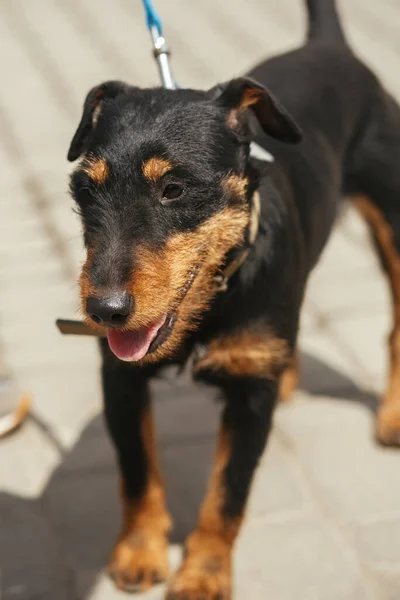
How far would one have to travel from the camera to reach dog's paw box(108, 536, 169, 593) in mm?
3303

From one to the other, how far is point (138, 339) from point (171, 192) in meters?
0.45

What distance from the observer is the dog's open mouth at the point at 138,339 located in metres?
2.70

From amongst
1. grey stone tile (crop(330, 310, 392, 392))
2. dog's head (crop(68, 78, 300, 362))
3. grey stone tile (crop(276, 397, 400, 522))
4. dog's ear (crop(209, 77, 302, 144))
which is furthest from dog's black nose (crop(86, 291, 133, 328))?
grey stone tile (crop(330, 310, 392, 392))

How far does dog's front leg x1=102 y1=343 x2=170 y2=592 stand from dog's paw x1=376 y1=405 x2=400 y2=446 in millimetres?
1148

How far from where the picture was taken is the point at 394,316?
14.3ft

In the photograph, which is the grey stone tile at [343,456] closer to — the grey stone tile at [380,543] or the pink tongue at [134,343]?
the grey stone tile at [380,543]

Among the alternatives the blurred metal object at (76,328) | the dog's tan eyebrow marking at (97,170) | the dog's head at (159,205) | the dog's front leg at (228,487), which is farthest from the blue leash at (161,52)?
the dog's front leg at (228,487)

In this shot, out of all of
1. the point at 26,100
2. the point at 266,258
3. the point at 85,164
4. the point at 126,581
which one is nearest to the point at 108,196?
the point at 85,164

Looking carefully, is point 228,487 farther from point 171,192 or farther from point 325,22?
point 325,22

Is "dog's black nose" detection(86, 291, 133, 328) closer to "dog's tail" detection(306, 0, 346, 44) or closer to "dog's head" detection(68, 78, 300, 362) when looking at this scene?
"dog's head" detection(68, 78, 300, 362)

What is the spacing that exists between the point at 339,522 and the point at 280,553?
0.99 ft

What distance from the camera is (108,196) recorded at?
265 cm

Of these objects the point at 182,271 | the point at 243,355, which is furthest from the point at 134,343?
the point at 243,355

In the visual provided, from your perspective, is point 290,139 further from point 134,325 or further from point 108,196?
point 134,325
